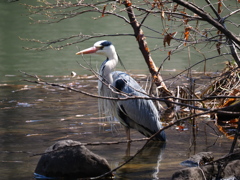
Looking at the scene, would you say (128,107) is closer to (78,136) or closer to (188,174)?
(78,136)

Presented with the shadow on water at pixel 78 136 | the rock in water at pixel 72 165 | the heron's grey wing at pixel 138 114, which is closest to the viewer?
the rock in water at pixel 72 165

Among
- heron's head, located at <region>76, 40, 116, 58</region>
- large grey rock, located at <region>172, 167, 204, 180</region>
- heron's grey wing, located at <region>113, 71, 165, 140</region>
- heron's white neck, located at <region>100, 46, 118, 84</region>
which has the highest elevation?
heron's head, located at <region>76, 40, 116, 58</region>

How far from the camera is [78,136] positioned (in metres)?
6.52

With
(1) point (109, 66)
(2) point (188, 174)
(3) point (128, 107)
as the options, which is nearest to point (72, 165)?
(2) point (188, 174)

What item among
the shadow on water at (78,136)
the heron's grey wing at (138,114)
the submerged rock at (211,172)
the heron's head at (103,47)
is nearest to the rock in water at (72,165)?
the shadow on water at (78,136)

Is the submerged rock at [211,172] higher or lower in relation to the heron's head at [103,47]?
lower

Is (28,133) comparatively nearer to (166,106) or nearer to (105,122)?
(105,122)

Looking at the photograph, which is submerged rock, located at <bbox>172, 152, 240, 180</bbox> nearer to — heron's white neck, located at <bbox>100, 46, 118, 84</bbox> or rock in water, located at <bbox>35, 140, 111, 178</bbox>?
rock in water, located at <bbox>35, 140, 111, 178</bbox>

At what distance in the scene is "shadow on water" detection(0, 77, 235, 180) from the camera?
205 inches

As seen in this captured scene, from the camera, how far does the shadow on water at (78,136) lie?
5219mm

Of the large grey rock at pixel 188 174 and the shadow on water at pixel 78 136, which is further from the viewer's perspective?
the shadow on water at pixel 78 136

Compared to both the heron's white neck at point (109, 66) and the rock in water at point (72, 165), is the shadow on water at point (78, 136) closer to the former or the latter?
the rock in water at point (72, 165)

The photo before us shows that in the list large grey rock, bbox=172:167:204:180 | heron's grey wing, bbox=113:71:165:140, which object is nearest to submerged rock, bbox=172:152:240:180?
large grey rock, bbox=172:167:204:180

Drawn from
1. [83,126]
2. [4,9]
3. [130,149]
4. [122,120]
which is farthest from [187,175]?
[4,9]
